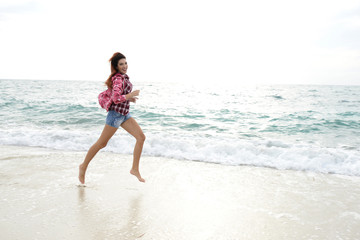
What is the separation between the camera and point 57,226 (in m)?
2.71

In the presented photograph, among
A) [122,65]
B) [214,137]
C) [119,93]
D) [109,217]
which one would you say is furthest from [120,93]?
[214,137]

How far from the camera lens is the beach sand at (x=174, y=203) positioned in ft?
8.77

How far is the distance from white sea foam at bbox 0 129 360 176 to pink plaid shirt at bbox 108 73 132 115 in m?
2.57

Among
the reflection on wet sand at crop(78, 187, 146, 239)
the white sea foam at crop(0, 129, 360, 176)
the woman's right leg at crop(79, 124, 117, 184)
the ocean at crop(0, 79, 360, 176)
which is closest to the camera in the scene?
the reflection on wet sand at crop(78, 187, 146, 239)

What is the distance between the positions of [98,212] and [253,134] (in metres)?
7.03

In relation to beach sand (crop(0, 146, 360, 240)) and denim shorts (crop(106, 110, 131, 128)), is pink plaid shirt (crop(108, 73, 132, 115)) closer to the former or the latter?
denim shorts (crop(106, 110, 131, 128))

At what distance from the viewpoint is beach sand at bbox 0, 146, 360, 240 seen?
8.77 ft

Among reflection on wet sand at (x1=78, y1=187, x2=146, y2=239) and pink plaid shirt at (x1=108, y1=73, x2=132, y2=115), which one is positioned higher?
pink plaid shirt at (x1=108, y1=73, x2=132, y2=115)

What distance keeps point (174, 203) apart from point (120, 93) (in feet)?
4.88

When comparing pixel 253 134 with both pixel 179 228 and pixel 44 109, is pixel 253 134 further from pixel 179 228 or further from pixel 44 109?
pixel 44 109

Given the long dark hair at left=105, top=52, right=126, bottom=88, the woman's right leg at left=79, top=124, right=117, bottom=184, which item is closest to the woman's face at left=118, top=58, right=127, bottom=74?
the long dark hair at left=105, top=52, right=126, bottom=88

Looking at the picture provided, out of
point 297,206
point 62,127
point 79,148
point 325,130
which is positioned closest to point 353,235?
point 297,206

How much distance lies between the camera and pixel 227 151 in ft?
20.5

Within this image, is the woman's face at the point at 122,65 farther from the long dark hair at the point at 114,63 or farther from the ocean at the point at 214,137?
the ocean at the point at 214,137
